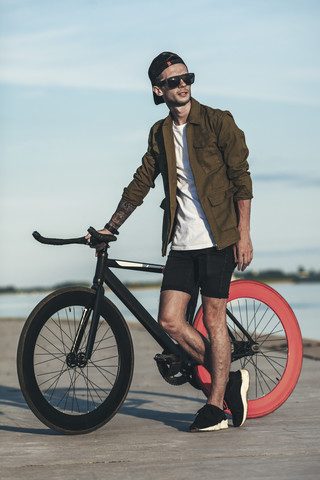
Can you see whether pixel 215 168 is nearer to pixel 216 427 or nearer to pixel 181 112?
pixel 181 112

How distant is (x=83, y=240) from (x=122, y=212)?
0.42 m

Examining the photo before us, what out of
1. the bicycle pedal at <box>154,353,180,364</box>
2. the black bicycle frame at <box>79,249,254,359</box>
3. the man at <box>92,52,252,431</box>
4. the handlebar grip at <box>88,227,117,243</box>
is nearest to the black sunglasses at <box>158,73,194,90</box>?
the man at <box>92,52,252,431</box>

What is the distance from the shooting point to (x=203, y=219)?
4.88 metres

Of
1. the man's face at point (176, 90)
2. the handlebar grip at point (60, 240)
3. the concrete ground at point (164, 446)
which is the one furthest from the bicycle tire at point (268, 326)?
the man's face at point (176, 90)

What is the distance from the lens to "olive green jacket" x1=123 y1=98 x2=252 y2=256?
4.80 metres

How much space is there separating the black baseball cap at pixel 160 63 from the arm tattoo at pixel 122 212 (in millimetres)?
700

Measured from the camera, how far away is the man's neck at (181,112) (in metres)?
4.89

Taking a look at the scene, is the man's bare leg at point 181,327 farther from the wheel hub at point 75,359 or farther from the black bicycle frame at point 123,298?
the wheel hub at point 75,359

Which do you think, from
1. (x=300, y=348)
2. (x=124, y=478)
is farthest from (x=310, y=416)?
(x=124, y=478)

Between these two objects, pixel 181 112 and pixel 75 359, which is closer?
pixel 75 359

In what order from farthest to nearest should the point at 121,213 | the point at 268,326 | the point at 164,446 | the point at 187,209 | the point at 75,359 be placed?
the point at 268,326, the point at 121,213, the point at 187,209, the point at 75,359, the point at 164,446

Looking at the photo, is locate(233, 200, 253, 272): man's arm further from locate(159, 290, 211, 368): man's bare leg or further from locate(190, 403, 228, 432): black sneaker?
locate(190, 403, 228, 432): black sneaker

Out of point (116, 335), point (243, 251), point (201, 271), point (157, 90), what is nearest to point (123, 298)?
point (116, 335)

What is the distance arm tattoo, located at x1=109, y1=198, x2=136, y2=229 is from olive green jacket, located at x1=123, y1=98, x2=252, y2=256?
0.35m
